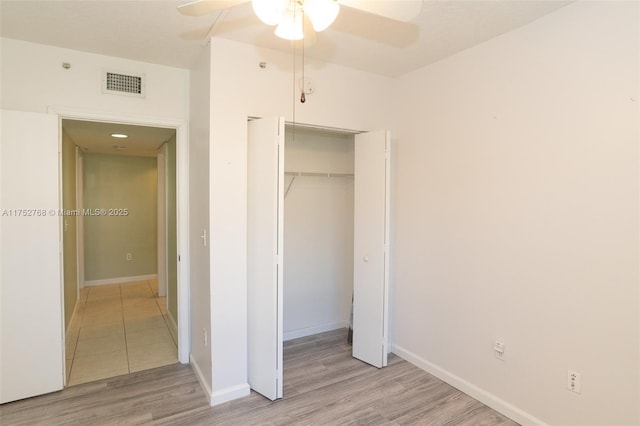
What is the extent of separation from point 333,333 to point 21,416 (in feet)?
8.84

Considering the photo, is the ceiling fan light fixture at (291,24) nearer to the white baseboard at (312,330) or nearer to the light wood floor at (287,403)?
the light wood floor at (287,403)

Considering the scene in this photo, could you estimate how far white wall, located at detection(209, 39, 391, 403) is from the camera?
2.62 metres

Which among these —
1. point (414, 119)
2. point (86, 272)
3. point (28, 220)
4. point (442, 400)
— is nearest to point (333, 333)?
point (442, 400)

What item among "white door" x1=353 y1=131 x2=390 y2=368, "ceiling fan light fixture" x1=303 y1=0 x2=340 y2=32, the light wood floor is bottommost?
the light wood floor

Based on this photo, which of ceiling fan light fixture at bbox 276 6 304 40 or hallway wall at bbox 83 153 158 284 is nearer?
ceiling fan light fixture at bbox 276 6 304 40

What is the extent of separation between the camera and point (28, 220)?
2.62 m

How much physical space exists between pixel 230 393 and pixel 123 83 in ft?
8.54

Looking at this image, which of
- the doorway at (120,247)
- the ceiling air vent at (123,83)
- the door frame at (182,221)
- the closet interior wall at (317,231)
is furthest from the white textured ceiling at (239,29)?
the closet interior wall at (317,231)

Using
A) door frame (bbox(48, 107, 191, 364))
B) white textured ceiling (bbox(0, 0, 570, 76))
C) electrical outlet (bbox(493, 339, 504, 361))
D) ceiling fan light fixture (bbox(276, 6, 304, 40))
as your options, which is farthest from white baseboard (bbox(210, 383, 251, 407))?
white textured ceiling (bbox(0, 0, 570, 76))

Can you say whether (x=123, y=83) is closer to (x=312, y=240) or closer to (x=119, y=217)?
(x=312, y=240)

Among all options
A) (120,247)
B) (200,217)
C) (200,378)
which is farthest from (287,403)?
(120,247)

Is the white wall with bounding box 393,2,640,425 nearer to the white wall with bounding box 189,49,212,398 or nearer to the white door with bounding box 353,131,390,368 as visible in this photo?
the white door with bounding box 353,131,390,368

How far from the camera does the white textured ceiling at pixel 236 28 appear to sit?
7.02 feet

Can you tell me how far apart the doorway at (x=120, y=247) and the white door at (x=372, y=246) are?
1610mm
